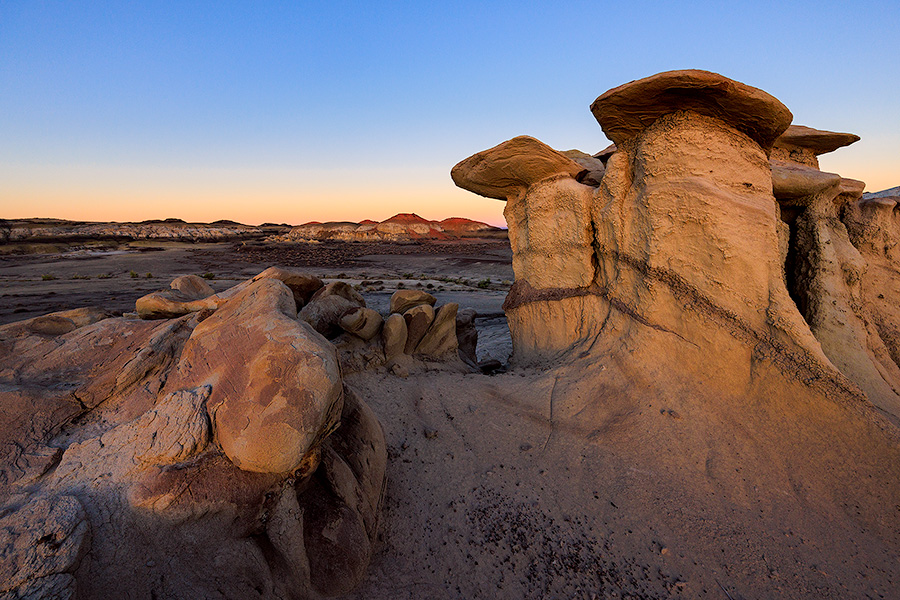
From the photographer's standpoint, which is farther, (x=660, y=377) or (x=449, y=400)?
(x=449, y=400)

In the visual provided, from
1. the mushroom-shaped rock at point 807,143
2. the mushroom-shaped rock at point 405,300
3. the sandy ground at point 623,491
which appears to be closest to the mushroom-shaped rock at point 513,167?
the mushroom-shaped rock at point 405,300

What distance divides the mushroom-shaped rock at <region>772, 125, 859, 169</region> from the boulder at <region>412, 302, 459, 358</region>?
14.6 feet

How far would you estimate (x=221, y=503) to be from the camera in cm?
188

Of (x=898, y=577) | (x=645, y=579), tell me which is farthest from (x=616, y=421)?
(x=898, y=577)

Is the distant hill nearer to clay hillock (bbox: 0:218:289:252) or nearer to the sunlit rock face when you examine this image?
the sunlit rock face

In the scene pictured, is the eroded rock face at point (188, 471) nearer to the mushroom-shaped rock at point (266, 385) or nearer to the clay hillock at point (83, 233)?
the mushroom-shaped rock at point (266, 385)

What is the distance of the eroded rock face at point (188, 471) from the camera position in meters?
1.58

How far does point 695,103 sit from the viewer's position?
12.0ft

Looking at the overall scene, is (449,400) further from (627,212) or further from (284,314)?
(627,212)

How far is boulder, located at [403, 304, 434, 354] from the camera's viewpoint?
476 cm

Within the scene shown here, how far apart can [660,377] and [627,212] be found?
5.43ft

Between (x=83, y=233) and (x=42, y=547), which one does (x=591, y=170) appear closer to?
(x=42, y=547)

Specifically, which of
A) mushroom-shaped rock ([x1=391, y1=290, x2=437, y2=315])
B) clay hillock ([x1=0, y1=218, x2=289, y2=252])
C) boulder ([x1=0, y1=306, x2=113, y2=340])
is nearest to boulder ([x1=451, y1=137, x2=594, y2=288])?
mushroom-shaped rock ([x1=391, y1=290, x2=437, y2=315])

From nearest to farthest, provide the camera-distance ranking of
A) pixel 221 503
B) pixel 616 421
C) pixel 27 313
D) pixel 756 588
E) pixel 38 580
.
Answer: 1. pixel 38 580
2. pixel 221 503
3. pixel 756 588
4. pixel 616 421
5. pixel 27 313
